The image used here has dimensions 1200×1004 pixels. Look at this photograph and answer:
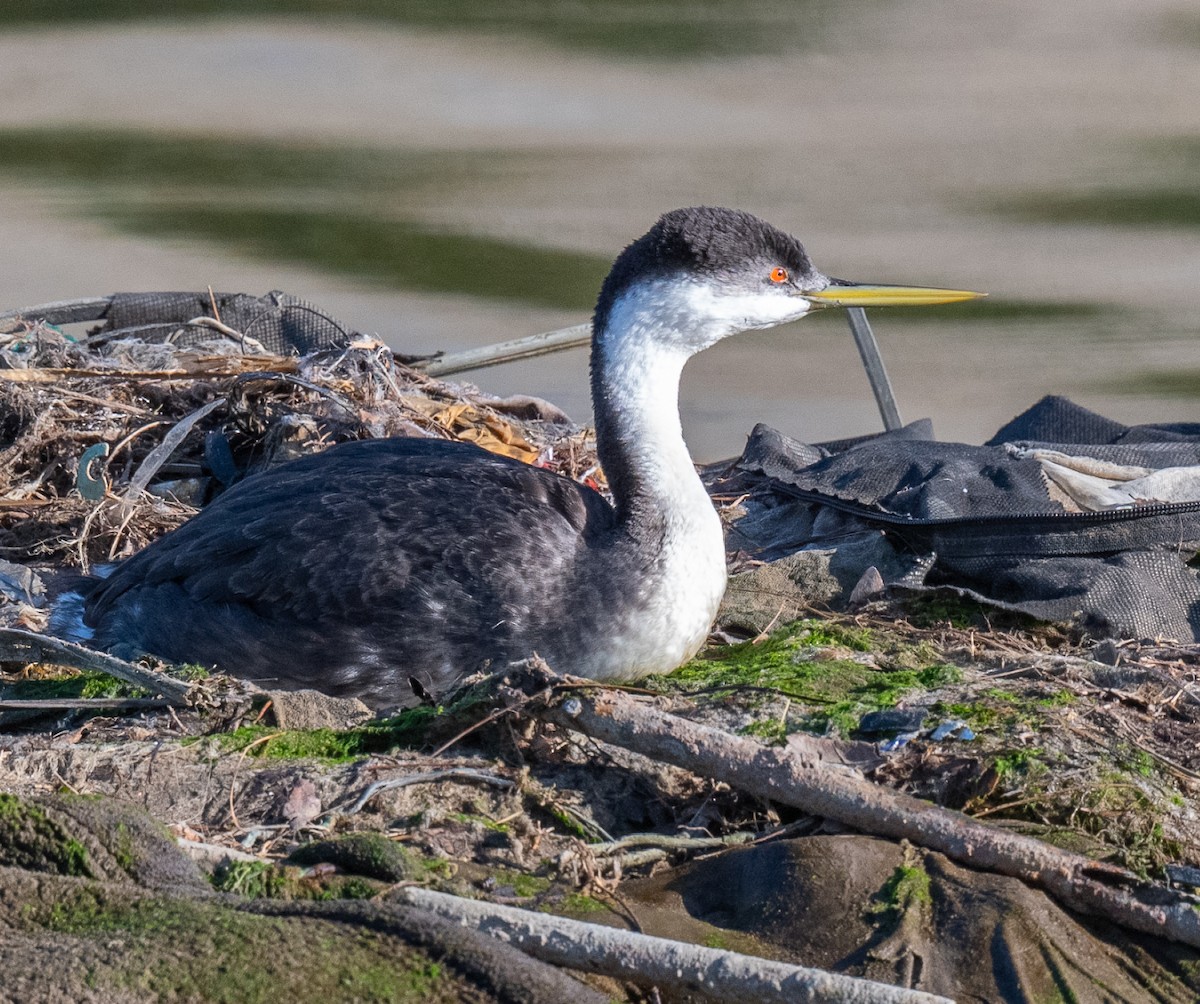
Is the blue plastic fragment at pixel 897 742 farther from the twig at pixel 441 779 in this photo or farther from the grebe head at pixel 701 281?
the grebe head at pixel 701 281

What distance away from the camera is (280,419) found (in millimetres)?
5289

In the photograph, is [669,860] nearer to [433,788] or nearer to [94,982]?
[433,788]

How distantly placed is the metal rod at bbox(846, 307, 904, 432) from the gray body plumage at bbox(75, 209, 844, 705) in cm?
216

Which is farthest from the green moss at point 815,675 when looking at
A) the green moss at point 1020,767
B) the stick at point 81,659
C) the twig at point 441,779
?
the stick at point 81,659

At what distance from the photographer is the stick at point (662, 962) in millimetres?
2039

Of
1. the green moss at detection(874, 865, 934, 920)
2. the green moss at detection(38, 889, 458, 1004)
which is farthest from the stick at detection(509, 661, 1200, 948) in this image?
the green moss at detection(38, 889, 458, 1004)

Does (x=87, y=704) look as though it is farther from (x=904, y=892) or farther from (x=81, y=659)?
(x=904, y=892)

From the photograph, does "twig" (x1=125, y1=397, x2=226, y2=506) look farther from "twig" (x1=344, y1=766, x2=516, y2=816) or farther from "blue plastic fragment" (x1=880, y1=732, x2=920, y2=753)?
"blue plastic fragment" (x1=880, y1=732, x2=920, y2=753)

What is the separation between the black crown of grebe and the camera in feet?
12.2

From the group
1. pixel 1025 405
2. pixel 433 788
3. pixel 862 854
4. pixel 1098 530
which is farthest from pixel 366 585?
pixel 1025 405

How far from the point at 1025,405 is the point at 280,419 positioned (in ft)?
18.6

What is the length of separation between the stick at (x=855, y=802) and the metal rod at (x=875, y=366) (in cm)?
382

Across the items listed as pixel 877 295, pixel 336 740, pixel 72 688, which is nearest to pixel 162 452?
pixel 72 688

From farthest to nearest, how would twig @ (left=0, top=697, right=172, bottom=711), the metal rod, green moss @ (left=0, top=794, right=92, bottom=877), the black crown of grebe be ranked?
the metal rod
the black crown of grebe
twig @ (left=0, top=697, right=172, bottom=711)
green moss @ (left=0, top=794, right=92, bottom=877)
